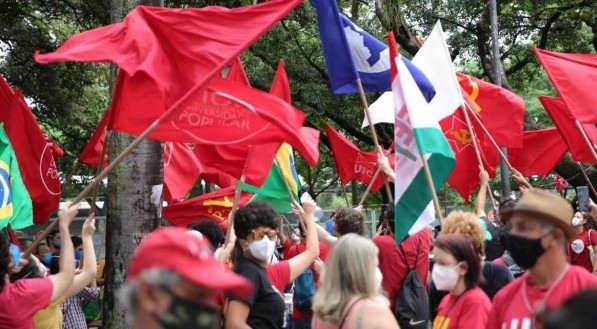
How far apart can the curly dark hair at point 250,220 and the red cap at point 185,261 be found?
127 inches

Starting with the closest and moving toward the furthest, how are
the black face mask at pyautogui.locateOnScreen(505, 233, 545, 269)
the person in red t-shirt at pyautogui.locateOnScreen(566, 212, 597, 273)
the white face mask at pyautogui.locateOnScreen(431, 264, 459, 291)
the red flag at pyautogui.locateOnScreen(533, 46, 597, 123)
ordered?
the black face mask at pyautogui.locateOnScreen(505, 233, 545, 269)
the white face mask at pyautogui.locateOnScreen(431, 264, 459, 291)
the red flag at pyautogui.locateOnScreen(533, 46, 597, 123)
the person in red t-shirt at pyautogui.locateOnScreen(566, 212, 597, 273)

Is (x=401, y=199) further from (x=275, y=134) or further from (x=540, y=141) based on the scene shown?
(x=540, y=141)

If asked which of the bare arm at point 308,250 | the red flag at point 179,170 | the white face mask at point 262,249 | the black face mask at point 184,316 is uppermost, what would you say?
the black face mask at point 184,316

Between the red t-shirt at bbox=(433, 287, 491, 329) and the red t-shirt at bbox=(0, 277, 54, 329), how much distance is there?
2.21 meters

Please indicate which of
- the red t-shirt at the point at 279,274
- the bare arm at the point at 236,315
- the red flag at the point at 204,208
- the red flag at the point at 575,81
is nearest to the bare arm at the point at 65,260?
the bare arm at the point at 236,315

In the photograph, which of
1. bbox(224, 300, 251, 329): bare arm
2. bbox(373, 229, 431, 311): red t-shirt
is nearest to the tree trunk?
bbox(373, 229, 431, 311): red t-shirt

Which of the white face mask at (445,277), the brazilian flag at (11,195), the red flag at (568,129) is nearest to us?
the white face mask at (445,277)

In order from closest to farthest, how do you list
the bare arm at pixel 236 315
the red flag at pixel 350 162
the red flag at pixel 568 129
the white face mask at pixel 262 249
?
the bare arm at pixel 236 315
the white face mask at pixel 262 249
the red flag at pixel 568 129
the red flag at pixel 350 162

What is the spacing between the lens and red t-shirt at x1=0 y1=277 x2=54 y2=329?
5.14 m

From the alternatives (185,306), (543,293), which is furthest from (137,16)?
(185,306)

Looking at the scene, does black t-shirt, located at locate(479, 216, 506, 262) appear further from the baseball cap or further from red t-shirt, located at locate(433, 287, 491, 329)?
the baseball cap

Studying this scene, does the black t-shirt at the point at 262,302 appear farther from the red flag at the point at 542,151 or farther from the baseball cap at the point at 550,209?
the red flag at the point at 542,151

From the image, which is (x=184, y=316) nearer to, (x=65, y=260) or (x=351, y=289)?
(x=351, y=289)

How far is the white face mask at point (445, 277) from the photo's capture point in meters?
5.56
